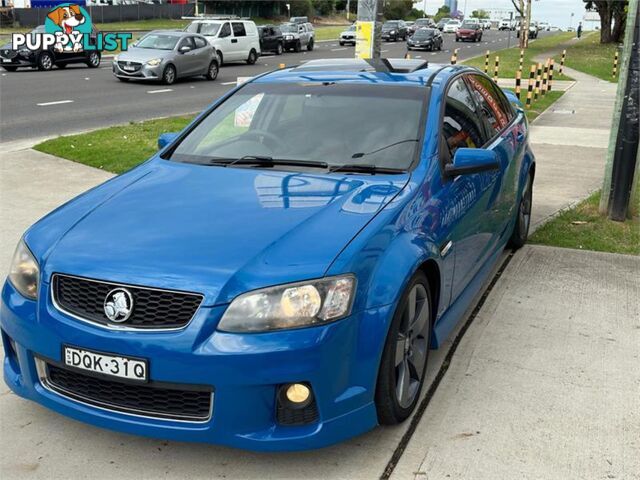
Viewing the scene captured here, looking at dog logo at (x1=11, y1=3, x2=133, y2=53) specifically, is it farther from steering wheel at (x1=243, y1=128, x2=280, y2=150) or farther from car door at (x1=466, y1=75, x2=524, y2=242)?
steering wheel at (x1=243, y1=128, x2=280, y2=150)

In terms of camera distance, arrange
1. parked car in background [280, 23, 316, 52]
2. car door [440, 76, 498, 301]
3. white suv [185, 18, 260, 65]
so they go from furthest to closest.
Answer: parked car in background [280, 23, 316, 52], white suv [185, 18, 260, 65], car door [440, 76, 498, 301]

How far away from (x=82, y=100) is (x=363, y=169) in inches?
546

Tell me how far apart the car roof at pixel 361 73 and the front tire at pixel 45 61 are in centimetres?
Result: 2143

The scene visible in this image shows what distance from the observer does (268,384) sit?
2.82 m

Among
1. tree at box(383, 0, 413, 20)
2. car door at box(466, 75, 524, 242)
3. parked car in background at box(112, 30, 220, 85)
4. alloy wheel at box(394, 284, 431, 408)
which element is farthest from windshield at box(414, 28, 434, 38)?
tree at box(383, 0, 413, 20)

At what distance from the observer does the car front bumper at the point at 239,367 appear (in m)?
2.80

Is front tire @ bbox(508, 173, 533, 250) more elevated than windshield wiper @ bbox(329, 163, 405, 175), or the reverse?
windshield wiper @ bbox(329, 163, 405, 175)

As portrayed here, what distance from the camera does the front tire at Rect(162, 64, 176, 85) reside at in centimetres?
2106

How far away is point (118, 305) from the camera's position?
2.92 m

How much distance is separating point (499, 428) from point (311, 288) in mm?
1222

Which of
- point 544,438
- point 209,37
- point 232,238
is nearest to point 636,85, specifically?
point 544,438

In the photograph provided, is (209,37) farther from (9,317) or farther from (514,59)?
(9,317)

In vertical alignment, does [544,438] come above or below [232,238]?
below

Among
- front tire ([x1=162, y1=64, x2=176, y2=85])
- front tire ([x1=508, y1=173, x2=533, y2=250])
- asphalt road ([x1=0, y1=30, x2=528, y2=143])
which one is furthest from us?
front tire ([x1=162, y1=64, x2=176, y2=85])
